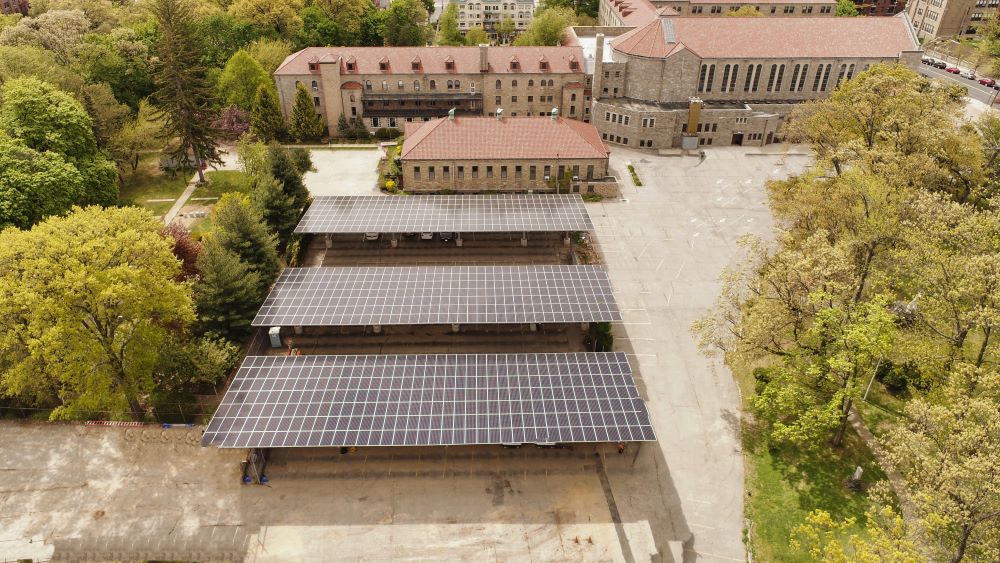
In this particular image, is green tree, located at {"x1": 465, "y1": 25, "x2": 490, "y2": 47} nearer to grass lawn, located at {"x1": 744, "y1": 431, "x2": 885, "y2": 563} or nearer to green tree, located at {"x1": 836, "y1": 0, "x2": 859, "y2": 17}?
green tree, located at {"x1": 836, "y1": 0, "x2": 859, "y2": 17}

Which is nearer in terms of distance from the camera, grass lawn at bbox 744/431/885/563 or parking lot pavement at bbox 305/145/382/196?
grass lawn at bbox 744/431/885/563

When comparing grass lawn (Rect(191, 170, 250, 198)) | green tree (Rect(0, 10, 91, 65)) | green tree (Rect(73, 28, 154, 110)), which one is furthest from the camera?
green tree (Rect(73, 28, 154, 110))

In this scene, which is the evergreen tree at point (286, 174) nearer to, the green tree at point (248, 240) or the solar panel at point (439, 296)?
the green tree at point (248, 240)

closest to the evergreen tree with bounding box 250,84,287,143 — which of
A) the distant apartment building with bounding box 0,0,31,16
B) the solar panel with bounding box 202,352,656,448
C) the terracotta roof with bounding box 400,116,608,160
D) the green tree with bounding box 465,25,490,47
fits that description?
the terracotta roof with bounding box 400,116,608,160

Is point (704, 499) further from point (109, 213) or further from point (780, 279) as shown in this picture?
point (109, 213)

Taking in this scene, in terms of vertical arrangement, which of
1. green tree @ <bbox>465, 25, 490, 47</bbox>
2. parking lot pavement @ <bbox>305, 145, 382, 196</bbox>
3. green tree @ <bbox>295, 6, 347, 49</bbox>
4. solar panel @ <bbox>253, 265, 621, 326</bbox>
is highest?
green tree @ <bbox>295, 6, 347, 49</bbox>

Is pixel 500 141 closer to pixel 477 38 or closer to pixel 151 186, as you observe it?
pixel 151 186

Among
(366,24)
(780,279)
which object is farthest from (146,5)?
(780,279)
